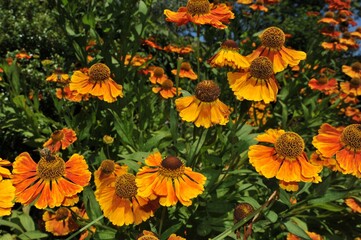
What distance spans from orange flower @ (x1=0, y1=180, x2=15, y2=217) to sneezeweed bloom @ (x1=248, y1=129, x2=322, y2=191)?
0.65 m

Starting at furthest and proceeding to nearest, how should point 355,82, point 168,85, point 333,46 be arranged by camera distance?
point 333,46 < point 355,82 < point 168,85

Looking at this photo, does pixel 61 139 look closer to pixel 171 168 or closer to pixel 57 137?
pixel 57 137

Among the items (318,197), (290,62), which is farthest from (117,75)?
(318,197)

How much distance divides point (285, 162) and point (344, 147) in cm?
28

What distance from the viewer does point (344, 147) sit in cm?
129

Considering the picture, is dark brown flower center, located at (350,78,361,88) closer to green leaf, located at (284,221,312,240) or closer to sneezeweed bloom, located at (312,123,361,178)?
sneezeweed bloom, located at (312,123,361,178)

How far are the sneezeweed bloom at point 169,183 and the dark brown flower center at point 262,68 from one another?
387 millimetres

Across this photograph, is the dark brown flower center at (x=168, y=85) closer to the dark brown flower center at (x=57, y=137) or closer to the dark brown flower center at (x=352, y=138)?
the dark brown flower center at (x=57, y=137)

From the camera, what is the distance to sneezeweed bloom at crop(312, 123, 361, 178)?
3.97 feet

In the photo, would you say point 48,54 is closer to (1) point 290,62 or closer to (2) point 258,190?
(2) point 258,190

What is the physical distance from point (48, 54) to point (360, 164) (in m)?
3.40

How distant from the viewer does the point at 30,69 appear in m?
3.24

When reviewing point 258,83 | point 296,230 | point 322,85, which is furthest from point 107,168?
point 322,85

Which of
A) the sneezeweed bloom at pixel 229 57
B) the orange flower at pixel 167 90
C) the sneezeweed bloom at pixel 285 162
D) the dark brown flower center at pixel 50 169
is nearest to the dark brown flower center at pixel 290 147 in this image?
the sneezeweed bloom at pixel 285 162
